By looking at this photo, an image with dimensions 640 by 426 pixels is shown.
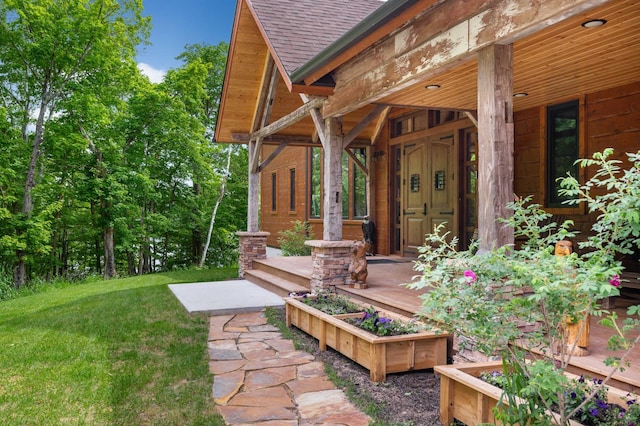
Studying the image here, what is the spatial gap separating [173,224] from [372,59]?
12.2m

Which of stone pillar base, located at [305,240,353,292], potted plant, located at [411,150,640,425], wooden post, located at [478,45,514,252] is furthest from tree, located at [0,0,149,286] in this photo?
potted plant, located at [411,150,640,425]

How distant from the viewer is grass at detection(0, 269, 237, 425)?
3.43m

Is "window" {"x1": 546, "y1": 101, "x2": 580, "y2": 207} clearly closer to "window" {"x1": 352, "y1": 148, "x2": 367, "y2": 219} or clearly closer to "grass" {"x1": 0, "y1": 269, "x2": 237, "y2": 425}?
"window" {"x1": 352, "y1": 148, "x2": 367, "y2": 219}

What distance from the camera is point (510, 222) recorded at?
2652 millimetres

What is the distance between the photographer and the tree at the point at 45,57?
12844 mm

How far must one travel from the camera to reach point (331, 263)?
6.67 metres

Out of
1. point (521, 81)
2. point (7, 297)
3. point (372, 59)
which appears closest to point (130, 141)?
point (7, 297)

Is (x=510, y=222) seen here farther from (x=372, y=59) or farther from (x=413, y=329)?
(x=372, y=59)

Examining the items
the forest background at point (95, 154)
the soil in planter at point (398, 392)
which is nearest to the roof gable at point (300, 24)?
the soil in planter at point (398, 392)

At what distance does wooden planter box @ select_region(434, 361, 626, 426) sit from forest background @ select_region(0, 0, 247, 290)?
12.3m

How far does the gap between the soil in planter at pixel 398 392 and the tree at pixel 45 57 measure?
11226mm

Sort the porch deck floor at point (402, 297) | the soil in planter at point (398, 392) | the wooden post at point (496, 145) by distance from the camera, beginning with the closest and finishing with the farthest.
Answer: the porch deck floor at point (402, 297)
the soil in planter at point (398, 392)
the wooden post at point (496, 145)

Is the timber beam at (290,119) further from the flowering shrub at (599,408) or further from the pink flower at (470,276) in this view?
the flowering shrub at (599,408)

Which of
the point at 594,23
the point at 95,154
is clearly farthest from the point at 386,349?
the point at 95,154
